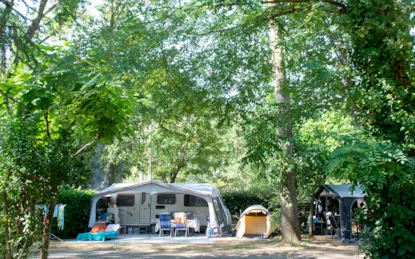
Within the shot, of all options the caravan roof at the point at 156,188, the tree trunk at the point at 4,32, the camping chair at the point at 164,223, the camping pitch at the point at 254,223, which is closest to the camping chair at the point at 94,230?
the caravan roof at the point at 156,188

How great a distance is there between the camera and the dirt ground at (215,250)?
9.66 metres

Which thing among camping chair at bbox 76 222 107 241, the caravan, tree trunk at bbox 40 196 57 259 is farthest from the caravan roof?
tree trunk at bbox 40 196 57 259

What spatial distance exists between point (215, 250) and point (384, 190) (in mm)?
6138

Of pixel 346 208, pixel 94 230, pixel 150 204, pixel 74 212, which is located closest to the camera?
pixel 346 208

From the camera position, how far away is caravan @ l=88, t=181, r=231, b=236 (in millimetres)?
14695

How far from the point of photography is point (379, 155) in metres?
4.61

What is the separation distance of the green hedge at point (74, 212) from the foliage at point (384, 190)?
11.1m

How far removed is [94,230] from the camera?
1358 centimetres

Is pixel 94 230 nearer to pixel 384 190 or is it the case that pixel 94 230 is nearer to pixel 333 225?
pixel 333 225

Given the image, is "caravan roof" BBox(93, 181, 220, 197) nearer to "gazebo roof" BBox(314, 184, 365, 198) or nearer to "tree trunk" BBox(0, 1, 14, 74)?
"gazebo roof" BBox(314, 184, 365, 198)

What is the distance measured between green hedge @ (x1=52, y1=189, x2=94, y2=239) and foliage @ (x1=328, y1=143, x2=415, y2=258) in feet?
36.4

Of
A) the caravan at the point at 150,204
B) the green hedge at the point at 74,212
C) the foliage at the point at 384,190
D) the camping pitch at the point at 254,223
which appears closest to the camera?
the foliage at the point at 384,190

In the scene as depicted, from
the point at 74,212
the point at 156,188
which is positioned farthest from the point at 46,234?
the point at 74,212

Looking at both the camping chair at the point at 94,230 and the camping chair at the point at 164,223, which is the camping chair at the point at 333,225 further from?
the camping chair at the point at 94,230
